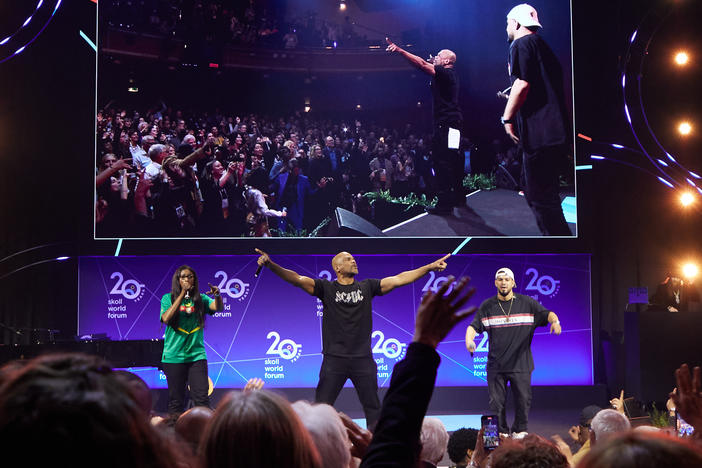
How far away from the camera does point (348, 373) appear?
6.68 m

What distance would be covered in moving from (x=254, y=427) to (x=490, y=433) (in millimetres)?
2554

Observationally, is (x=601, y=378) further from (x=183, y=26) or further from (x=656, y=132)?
(x=183, y=26)

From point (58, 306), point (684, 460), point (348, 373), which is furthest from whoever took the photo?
point (58, 306)

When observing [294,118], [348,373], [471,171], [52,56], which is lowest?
[348,373]

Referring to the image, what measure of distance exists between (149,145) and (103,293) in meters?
2.15

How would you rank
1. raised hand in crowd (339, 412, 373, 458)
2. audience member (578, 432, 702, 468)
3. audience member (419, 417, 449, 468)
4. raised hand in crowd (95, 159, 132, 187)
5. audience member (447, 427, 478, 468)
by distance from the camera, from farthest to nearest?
raised hand in crowd (95, 159, 132, 187)
audience member (447, 427, 478, 468)
audience member (419, 417, 449, 468)
raised hand in crowd (339, 412, 373, 458)
audience member (578, 432, 702, 468)

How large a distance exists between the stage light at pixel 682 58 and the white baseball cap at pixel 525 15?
202cm

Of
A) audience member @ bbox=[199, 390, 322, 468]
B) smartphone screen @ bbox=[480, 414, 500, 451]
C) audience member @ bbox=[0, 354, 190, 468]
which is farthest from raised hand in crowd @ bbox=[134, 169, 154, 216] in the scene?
audience member @ bbox=[0, 354, 190, 468]

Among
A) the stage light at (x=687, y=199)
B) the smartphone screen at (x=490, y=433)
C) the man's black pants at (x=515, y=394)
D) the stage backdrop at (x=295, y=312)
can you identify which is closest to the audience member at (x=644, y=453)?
the smartphone screen at (x=490, y=433)

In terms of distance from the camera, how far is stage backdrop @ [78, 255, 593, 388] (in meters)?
10.1

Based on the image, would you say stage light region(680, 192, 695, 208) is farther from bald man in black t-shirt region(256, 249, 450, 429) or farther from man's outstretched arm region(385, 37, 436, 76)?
bald man in black t-shirt region(256, 249, 450, 429)

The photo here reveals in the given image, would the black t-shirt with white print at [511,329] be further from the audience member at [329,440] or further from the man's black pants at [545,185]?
the audience member at [329,440]

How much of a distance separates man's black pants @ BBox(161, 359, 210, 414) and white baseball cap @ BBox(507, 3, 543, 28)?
6.59 meters

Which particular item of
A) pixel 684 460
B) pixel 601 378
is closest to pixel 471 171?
pixel 601 378
